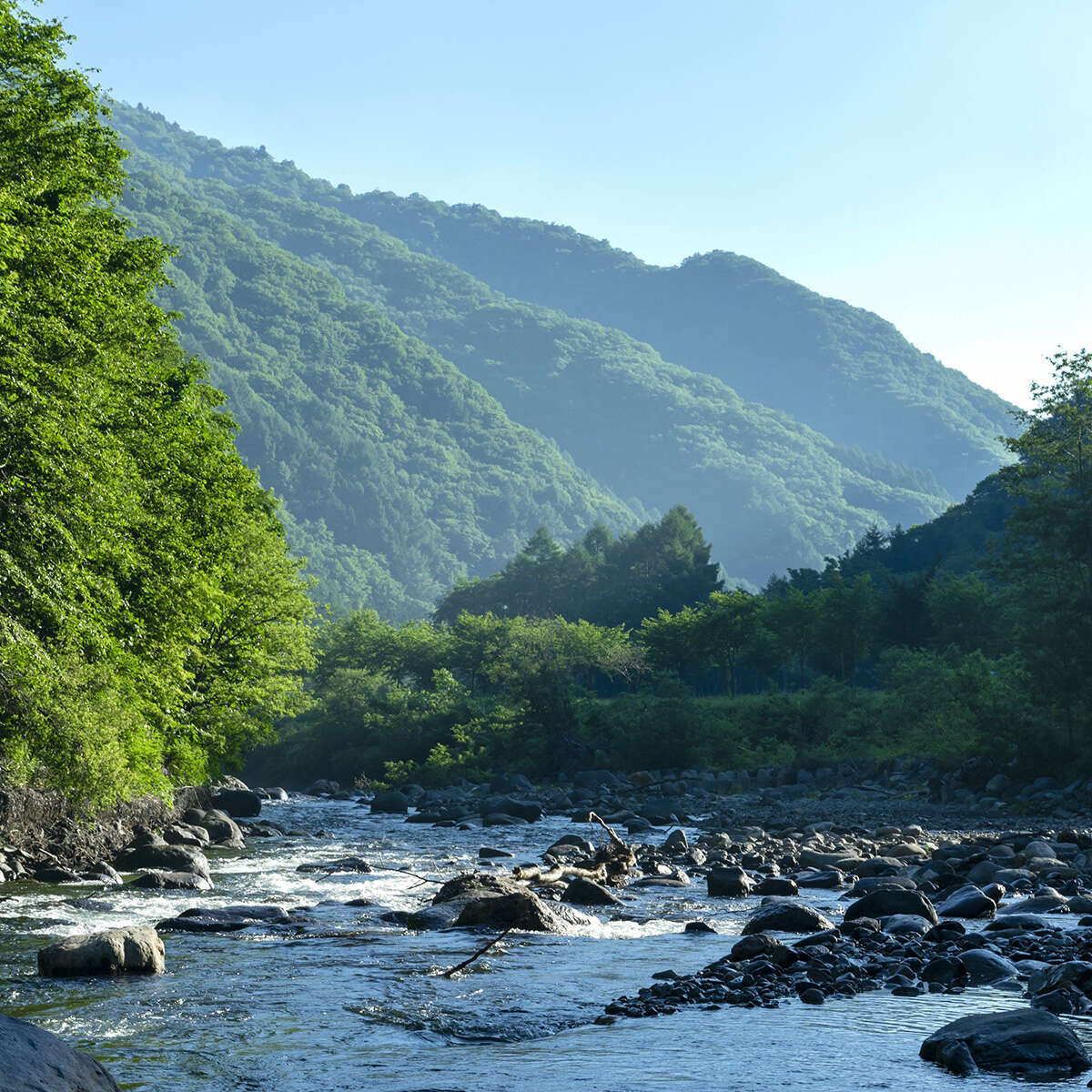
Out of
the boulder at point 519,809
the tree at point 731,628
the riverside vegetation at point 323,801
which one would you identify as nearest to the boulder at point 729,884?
the riverside vegetation at point 323,801

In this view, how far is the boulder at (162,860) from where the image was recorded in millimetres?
20203

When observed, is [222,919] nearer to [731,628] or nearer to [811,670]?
[731,628]

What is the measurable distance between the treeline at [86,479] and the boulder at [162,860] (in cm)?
141

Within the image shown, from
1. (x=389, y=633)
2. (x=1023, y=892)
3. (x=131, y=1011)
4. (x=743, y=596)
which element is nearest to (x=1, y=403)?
(x=131, y=1011)

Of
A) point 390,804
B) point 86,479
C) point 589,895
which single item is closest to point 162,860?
point 589,895

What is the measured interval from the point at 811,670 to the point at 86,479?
72.0m

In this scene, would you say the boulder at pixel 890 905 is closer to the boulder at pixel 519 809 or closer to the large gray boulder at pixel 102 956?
the large gray boulder at pixel 102 956

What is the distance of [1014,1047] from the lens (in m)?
7.78

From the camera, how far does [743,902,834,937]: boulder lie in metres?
13.4

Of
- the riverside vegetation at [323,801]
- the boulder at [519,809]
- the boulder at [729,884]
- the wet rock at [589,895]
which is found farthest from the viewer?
the boulder at [519,809]

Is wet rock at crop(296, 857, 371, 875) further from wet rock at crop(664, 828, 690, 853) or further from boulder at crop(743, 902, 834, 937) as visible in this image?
boulder at crop(743, 902, 834, 937)

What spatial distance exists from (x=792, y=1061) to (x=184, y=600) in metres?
16.2

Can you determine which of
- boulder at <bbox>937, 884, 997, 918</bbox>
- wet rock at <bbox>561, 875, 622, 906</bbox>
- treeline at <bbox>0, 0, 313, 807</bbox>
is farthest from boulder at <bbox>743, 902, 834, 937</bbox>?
treeline at <bbox>0, 0, 313, 807</bbox>

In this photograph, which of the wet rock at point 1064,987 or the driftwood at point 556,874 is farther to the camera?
the driftwood at point 556,874
